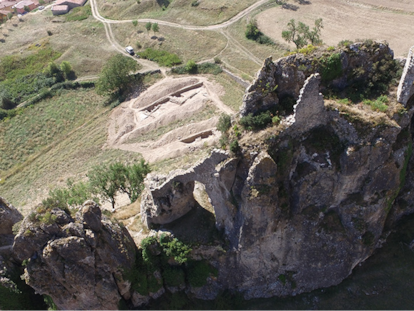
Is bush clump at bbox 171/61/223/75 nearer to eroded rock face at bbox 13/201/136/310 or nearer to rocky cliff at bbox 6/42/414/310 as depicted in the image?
rocky cliff at bbox 6/42/414/310

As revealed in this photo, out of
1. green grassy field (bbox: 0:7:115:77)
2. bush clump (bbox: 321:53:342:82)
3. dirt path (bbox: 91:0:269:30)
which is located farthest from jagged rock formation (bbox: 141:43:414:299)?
dirt path (bbox: 91:0:269:30)

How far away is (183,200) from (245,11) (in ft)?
275

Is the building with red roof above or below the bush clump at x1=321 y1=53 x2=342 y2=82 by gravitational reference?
below

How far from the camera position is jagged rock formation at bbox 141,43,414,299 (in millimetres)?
26484

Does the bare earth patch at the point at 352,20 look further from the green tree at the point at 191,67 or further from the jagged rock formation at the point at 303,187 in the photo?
the jagged rock formation at the point at 303,187

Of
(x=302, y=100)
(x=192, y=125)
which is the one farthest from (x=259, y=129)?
(x=192, y=125)

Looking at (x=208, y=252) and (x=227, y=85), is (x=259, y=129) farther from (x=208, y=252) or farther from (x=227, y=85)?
(x=227, y=85)

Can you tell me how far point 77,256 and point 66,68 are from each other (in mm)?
72083

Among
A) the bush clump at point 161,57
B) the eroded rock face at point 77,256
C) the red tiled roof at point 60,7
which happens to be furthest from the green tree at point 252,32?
the red tiled roof at point 60,7

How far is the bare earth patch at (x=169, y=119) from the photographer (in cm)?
5912

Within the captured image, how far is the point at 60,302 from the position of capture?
95.0 ft

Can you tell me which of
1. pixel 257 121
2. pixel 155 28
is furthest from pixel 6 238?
pixel 155 28

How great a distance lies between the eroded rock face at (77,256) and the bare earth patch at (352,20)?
72290 mm

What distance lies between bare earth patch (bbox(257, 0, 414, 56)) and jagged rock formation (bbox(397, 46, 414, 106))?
53.7m
